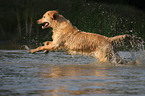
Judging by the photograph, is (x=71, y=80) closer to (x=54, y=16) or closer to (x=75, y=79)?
(x=75, y=79)

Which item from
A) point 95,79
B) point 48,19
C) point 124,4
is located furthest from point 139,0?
point 95,79

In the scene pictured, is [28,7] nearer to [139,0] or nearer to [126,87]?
[139,0]

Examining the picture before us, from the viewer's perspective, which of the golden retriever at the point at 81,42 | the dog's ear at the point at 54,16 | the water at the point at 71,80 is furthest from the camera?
the dog's ear at the point at 54,16

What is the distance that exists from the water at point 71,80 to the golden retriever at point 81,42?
364 mm

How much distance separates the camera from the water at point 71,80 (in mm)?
6723

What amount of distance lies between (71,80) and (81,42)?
3629 millimetres

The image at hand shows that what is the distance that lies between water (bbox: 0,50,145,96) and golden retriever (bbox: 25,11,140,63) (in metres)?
0.36

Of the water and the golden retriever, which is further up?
the golden retriever

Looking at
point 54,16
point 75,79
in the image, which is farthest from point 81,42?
point 75,79

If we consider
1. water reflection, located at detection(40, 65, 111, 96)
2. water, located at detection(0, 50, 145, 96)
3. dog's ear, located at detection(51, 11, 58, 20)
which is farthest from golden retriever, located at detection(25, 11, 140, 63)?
water reflection, located at detection(40, 65, 111, 96)

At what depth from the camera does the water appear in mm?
6723

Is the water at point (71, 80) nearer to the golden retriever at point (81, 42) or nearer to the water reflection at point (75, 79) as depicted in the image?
the water reflection at point (75, 79)

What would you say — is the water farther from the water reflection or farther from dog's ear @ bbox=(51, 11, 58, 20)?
dog's ear @ bbox=(51, 11, 58, 20)

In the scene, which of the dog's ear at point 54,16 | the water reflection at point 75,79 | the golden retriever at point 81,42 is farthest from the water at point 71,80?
the dog's ear at point 54,16
